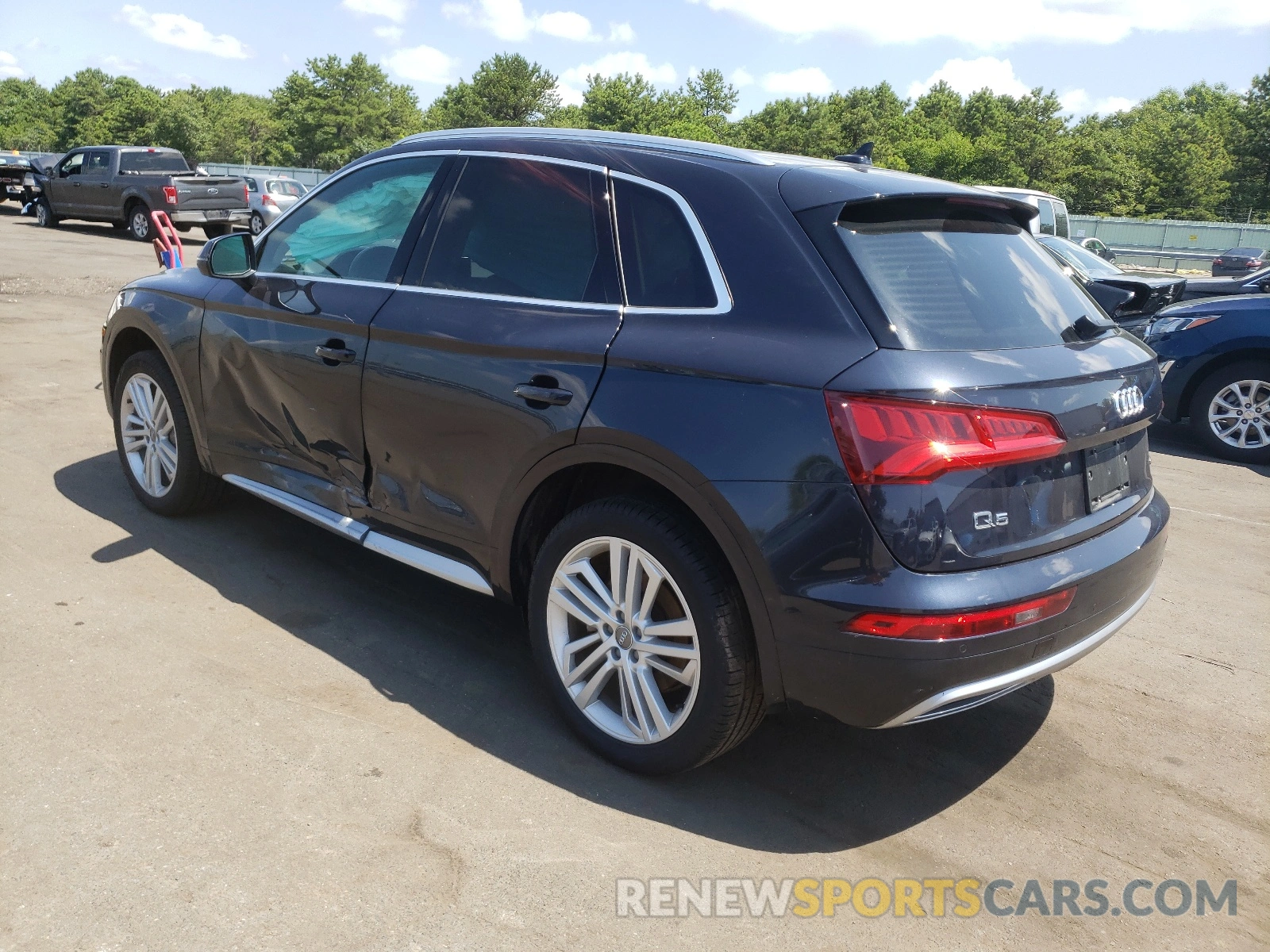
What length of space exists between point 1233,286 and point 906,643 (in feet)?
37.8

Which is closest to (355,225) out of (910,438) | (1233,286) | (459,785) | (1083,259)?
(459,785)

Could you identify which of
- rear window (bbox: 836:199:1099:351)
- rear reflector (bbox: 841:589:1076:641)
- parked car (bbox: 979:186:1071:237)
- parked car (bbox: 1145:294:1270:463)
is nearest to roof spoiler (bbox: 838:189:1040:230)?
rear window (bbox: 836:199:1099:351)

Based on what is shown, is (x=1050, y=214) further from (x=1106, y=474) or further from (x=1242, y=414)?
(x=1106, y=474)

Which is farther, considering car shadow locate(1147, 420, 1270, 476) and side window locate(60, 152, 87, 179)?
side window locate(60, 152, 87, 179)

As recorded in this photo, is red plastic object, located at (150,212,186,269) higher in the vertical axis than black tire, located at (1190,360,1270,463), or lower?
higher

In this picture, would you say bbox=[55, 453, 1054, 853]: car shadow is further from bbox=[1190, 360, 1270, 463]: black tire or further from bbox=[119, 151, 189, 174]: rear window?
bbox=[119, 151, 189, 174]: rear window

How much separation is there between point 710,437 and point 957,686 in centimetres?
90

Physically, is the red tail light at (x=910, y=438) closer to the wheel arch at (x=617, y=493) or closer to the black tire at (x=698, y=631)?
the wheel arch at (x=617, y=493)

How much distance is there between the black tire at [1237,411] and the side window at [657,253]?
668 cm

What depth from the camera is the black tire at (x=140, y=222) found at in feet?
71.3

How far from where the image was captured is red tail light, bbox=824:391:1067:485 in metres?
2.54

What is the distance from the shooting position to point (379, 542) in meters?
3.81

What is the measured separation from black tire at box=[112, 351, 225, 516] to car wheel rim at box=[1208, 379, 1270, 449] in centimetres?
726

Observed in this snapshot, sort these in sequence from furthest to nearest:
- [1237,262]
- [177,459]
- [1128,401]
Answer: [1237,262] → [177,459] → [1128,401]
